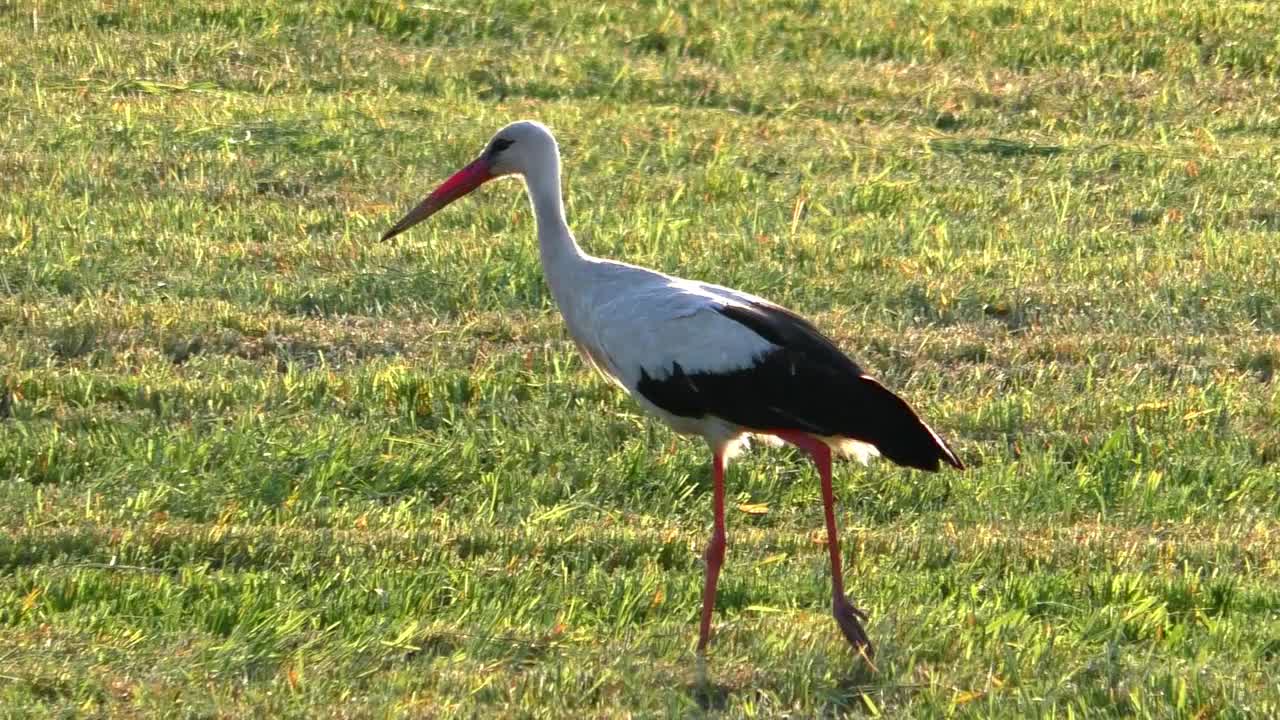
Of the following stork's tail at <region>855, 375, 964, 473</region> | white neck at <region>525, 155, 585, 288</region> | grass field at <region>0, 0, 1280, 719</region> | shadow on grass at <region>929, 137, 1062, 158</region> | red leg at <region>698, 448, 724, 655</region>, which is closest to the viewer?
grass field at <region>0, 0, 1280, 719</region>

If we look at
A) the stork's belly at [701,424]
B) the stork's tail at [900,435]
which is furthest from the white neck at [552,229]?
the stork's tail at [900,435]

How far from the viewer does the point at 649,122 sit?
11492mm

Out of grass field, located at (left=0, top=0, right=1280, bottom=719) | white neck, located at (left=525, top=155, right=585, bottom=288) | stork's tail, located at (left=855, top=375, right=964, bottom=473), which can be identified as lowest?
grass field, located at (left=0, top=0, right=1280, bottom=719)

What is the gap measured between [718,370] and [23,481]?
2.24 m

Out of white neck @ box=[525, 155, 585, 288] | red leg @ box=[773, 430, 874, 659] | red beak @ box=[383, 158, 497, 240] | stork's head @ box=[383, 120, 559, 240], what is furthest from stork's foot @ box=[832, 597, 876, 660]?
red beak @ box=[383, 158, 497, 240]

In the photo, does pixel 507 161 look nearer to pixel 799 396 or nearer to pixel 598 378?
pixel 598 378

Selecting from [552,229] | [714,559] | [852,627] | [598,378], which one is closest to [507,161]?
[552,229]

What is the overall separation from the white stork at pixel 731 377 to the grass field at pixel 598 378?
15.2 inches

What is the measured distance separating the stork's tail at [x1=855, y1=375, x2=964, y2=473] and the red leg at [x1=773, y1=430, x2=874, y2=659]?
0.77 ft

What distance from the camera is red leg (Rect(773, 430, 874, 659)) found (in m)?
5.23

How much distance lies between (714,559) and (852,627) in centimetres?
51

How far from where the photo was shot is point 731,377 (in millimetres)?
5684

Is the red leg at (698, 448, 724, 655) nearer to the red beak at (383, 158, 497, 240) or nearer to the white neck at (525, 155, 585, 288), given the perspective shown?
the white neck at (525, 155, 585, 288)

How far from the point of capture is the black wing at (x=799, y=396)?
5.43 metres
